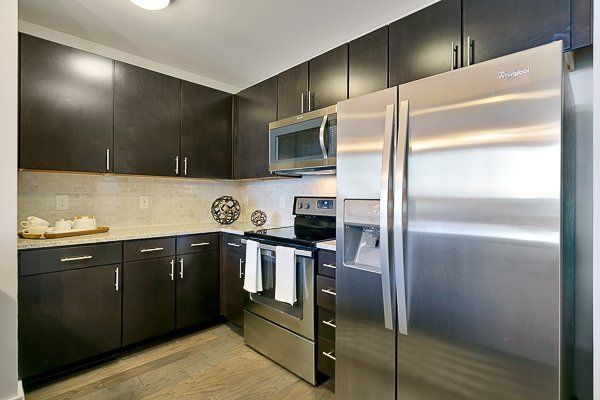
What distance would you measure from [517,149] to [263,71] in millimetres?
2443

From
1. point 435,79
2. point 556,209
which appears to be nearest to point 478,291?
point 556,209

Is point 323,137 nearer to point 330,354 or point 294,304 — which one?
point 294,304

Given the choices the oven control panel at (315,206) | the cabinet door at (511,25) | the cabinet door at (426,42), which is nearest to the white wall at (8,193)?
the oven control panel at (315,206)

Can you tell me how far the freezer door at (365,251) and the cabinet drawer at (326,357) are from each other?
16 centimetres

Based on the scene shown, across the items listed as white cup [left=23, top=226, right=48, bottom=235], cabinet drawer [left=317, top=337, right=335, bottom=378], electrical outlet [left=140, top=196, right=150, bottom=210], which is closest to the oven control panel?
cabinet drawer [left=317, top=337, right=335, bottom=378]

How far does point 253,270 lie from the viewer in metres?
2.15

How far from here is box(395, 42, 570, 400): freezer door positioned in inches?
37.4

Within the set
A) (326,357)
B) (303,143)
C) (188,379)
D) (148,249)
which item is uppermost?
Result: (303,143)

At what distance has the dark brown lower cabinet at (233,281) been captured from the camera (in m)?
2.44

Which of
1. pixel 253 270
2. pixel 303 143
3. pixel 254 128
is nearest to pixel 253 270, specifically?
pixel 253 270

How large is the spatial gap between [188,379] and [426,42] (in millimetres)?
2538

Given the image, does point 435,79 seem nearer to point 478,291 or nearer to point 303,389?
point 478,291

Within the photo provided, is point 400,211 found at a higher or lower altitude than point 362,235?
higher

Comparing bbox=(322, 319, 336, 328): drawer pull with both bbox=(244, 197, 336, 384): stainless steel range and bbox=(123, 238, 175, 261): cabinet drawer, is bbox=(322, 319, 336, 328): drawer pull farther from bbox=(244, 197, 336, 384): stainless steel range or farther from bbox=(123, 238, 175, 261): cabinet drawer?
bbox=(123, 238, 175, 261): cabinet drawer
